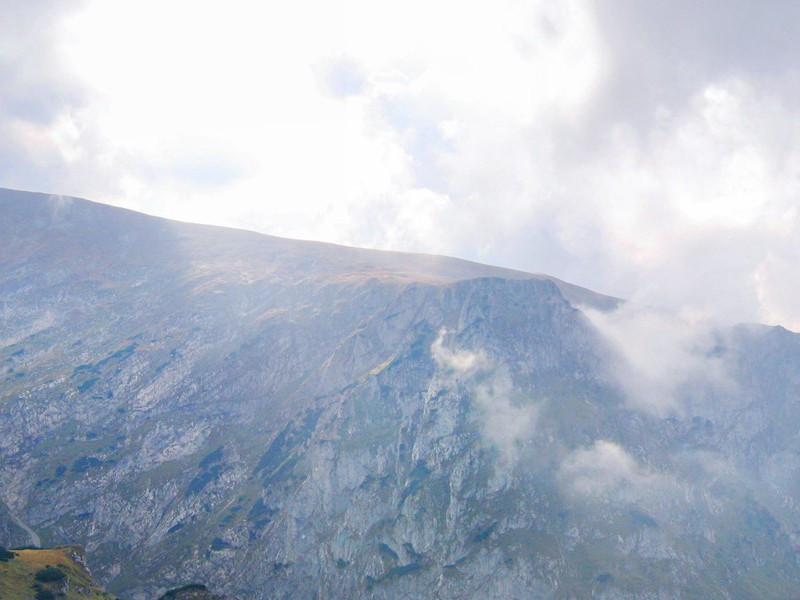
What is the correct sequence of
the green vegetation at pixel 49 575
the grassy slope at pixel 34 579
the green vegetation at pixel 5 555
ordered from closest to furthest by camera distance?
the grassy slope at pixel 34 579
the green vegetation at pixel 49 575
the green vegetation at pixel 5 555

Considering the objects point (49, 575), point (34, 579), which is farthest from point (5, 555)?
point (34, 579)

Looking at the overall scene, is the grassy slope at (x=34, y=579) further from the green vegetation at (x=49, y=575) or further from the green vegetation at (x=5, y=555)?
the green vegetation at (x=5, y=555)

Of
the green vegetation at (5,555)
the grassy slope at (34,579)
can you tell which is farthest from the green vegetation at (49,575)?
the green vegetation at (5,555)

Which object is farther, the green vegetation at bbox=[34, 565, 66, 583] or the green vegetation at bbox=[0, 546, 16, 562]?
the green vegetation at bbox=[0, 546, 16, 562]

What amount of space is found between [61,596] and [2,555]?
3393 cm

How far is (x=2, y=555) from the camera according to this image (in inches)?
6688

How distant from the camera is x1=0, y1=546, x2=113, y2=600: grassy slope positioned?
487ft

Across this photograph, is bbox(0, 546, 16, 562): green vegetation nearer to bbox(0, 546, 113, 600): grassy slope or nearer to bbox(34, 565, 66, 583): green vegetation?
bbox(0, 546, 113, 600): grassy slope

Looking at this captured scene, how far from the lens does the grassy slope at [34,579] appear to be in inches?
5846

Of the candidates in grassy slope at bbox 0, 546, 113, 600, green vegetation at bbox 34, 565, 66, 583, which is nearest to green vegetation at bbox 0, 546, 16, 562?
grassy slope at bbox 0, 546, 113, 600

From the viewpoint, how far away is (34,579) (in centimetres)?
15850

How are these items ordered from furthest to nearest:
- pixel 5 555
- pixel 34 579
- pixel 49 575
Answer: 1. pixel 5 555
2. pixel 49 575
3. pixel 34 579

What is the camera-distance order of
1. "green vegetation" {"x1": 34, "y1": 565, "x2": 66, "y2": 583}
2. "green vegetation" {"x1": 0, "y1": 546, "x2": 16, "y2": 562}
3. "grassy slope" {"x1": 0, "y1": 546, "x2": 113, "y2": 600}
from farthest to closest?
"green vegetation" {"x1": 0, "y1": 546, "x2": 16, "y2": 562}
"green vegetation" {"x1": 34, "y1": 565, "x2": 66, "y2": 583}
"grassy slope" {"x1": 0, "y1": 546, "x2": 113, "y2": 600}

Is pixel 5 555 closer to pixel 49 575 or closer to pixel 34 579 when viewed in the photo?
pixel 49 575
